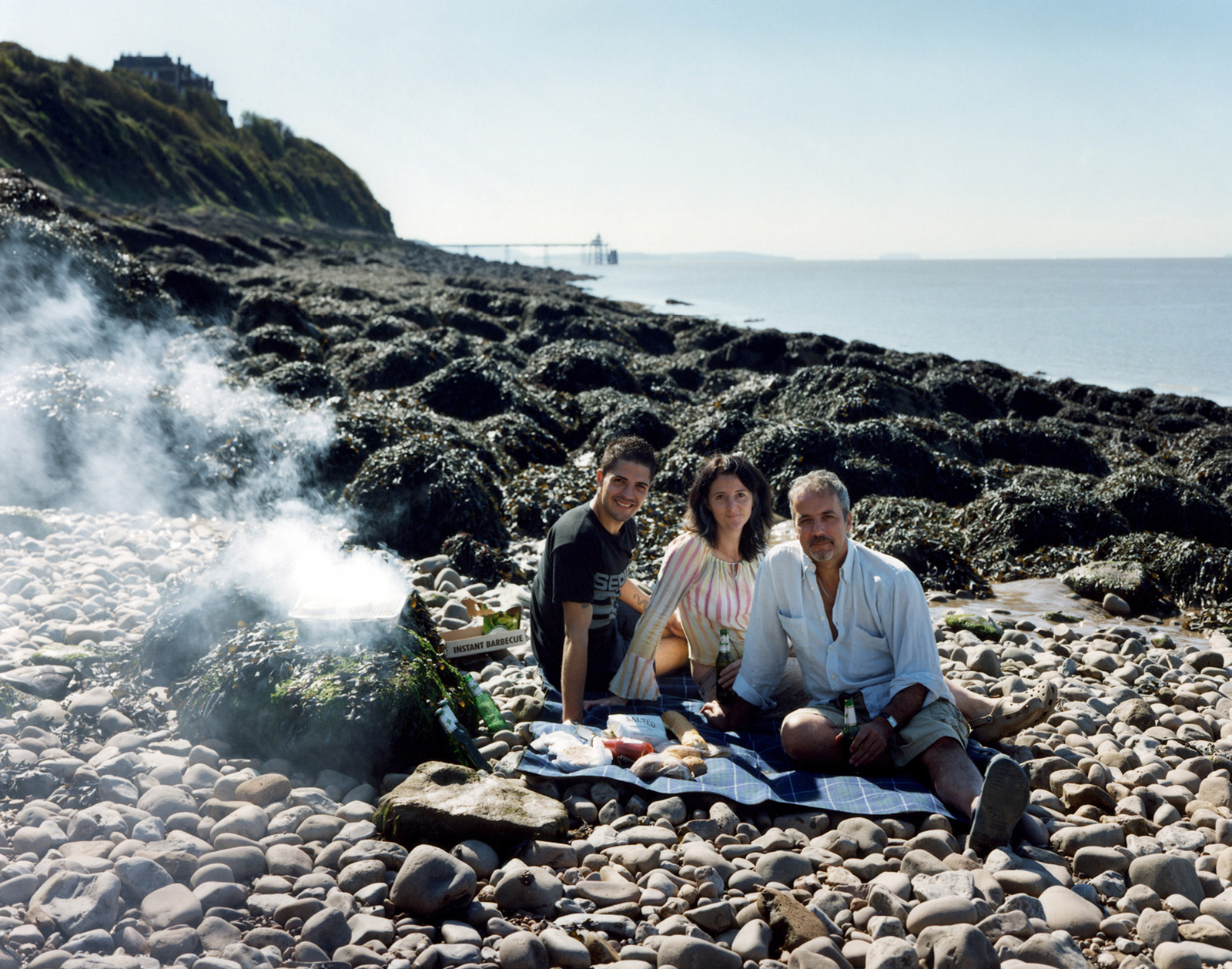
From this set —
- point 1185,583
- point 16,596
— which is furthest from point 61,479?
point 1185,583

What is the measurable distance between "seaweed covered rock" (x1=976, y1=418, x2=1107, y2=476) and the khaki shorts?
8.80 metres

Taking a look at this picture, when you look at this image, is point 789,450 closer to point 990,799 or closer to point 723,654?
point 723,654

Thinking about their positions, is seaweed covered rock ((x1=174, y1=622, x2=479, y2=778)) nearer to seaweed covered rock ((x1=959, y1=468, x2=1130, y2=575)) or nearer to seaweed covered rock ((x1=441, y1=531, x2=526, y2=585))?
seaweed covered rock ((x1=441, y1=531, x2=526, y2=585))

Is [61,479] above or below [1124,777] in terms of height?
above

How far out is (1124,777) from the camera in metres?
3.95

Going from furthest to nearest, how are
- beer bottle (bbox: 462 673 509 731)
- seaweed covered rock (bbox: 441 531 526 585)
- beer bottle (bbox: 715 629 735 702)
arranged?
seaweed covered rock (bbox: 441 531 526 585) → beer bottle (bbox: 715 629 735 702) → beer bottle (bbox: 462 673 509 731)

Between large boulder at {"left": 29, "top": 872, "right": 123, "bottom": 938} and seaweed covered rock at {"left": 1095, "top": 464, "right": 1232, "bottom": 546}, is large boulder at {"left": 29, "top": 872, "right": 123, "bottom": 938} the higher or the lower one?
the lower one

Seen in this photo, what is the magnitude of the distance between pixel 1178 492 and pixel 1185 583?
2538 mm

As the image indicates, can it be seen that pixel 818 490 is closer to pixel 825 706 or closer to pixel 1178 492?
pixel 825 706

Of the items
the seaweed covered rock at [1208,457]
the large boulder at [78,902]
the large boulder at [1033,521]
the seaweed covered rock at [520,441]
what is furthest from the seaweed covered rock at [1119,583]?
the large boulder at [78,902]

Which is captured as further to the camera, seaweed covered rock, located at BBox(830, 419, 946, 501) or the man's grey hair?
seaweed covered rock, located at BBox(830, 419, 946, 501)

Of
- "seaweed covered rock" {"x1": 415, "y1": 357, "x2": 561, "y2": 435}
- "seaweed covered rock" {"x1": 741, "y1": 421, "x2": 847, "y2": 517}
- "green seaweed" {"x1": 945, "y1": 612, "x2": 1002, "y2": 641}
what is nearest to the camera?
"green seaweed" {"x1": 945, "y1": 612, "x2": 1002, "y2": 641}

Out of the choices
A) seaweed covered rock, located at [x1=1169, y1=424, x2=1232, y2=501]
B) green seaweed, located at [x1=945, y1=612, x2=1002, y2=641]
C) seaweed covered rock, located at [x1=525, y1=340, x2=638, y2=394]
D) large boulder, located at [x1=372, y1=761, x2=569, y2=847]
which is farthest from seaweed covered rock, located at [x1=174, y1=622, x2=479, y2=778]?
seaweed covered rock, located at [x1=1169, y1=424, x2=1232, y2=501]

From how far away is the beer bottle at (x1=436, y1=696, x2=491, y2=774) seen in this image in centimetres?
380
